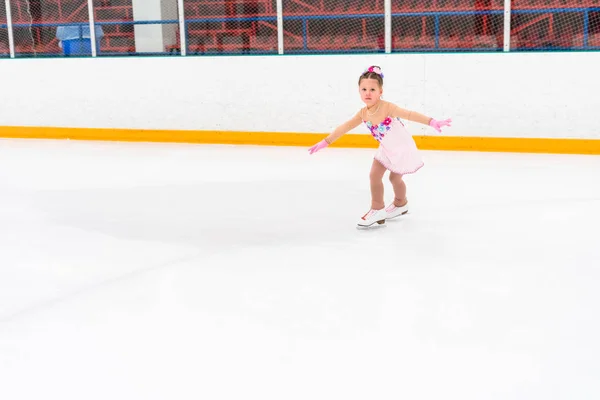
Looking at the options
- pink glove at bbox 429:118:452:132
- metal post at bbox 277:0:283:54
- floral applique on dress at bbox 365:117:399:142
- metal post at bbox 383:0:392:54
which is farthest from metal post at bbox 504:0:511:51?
pink glove at bbox 429:118:452:132

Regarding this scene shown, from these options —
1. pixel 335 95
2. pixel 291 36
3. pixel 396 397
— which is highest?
pixel 291 36

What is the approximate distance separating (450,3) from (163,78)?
10.8 feet

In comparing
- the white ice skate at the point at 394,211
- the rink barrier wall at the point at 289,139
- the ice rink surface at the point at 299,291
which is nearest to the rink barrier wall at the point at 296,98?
the rink barrier wall at the point at 289,139

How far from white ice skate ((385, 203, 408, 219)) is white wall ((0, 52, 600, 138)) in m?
2.97

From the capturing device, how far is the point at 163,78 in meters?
8.15

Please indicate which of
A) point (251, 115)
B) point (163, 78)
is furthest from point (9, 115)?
point (251, 115)

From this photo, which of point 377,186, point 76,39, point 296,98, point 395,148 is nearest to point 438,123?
point 395,148

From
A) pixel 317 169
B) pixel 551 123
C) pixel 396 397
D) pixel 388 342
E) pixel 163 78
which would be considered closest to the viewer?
pixel 396 397

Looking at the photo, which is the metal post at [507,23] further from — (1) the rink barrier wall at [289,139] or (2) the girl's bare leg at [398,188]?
(2) the girl's bare leg at [398,188]

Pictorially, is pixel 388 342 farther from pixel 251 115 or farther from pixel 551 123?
pixel 251 115

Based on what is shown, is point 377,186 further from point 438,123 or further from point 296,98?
point 296,98

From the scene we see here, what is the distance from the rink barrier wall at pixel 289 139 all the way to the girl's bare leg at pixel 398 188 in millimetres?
2968

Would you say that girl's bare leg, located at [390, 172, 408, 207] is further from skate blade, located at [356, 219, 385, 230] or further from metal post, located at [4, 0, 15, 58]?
metal post, located at [4, 0, 15, 58]

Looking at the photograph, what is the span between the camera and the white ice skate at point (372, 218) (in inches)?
158
